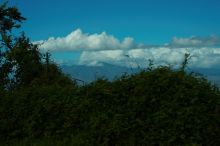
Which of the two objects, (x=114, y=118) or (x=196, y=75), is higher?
(x=196, y=75)

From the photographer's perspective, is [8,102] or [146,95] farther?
[8,102]

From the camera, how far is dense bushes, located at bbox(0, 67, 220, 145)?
534 inches

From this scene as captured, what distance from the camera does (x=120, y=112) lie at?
14609mm

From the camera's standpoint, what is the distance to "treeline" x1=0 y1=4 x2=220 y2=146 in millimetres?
13578

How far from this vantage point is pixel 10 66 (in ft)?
86.8

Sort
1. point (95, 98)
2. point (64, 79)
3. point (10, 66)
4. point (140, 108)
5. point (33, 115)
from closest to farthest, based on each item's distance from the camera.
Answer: point (140, 108) < point (95, 98) < point (33, 115) < point (10, 66) < point (64, 79)

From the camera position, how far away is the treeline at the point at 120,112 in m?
13.6

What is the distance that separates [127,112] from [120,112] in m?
0.22

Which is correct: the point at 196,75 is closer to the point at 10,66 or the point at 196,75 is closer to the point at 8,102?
the point at 8,102

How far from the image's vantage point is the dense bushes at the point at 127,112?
13.6 m

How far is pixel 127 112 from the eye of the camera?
14.5 metres

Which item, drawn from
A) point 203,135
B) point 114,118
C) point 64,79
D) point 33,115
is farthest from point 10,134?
point 64,79

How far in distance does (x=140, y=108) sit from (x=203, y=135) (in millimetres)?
1898

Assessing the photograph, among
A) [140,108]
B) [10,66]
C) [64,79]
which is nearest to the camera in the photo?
[140,108]
